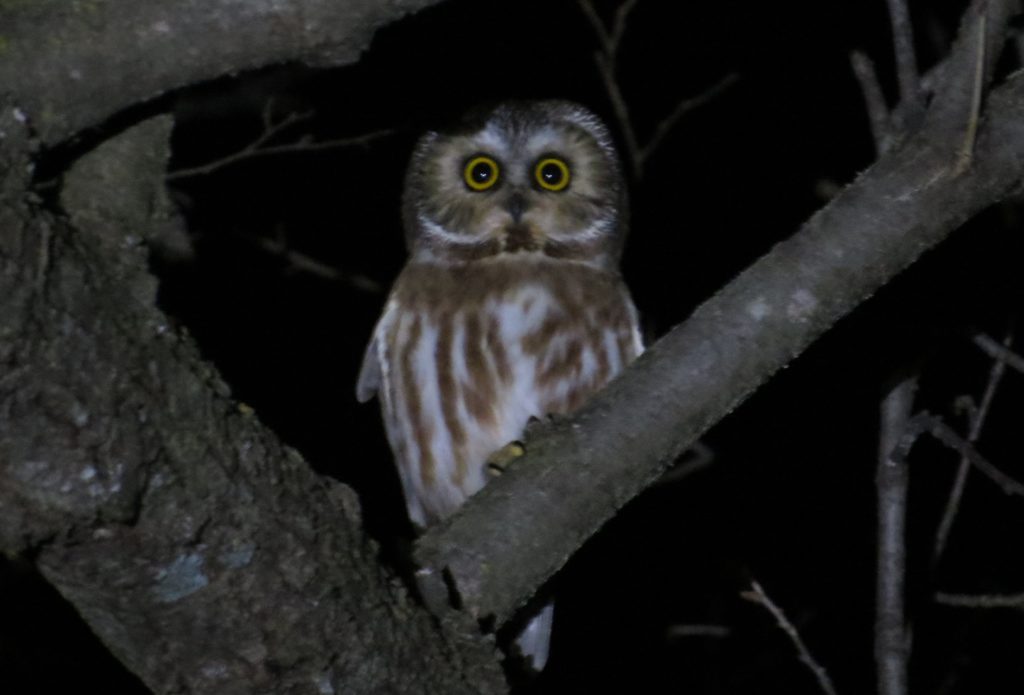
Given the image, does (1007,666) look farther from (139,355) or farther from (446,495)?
(139,355)

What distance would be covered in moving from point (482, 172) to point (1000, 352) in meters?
1.68

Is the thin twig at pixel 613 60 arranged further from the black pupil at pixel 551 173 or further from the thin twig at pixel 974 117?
the thin twig at pixel 974 117

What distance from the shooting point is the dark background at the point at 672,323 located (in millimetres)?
6070

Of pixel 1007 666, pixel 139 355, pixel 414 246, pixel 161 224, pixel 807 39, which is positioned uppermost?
pixel 807 39

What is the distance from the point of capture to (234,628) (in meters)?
2.08

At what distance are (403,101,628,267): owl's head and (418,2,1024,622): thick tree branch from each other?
5.65ft

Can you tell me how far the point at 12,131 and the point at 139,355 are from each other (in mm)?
391

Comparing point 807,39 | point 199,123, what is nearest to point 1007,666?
point 807,39

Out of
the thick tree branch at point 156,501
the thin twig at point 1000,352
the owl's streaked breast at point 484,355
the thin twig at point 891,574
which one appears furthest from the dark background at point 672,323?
the thick tree branch at point 156,501

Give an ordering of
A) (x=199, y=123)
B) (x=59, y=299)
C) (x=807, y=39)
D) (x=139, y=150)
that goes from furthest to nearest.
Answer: (x=807, y=39) → (x=199, y=123) → (x=139, y=150) → (x=59, y=299)

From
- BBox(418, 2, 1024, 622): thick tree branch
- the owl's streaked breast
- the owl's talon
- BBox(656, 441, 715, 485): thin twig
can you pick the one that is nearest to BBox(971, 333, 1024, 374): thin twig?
BBox(418, 2, 1024, 622): thick tree branch

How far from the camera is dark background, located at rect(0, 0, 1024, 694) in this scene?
19.9 feet

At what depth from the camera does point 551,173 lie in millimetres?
4590

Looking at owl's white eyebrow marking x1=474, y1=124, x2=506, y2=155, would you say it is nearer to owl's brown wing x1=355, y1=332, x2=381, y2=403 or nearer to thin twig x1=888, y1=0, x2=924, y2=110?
owl's brown wing x1=355, y1=332, x2=381, y2=403
